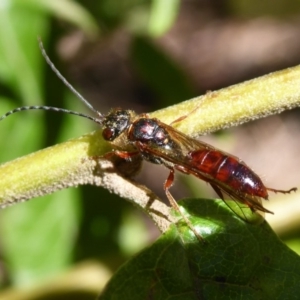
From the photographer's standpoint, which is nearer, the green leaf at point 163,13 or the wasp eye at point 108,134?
the wasp eye at point 108,134

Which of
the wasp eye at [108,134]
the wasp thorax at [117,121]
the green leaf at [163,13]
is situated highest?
the green leaf at [163,13]

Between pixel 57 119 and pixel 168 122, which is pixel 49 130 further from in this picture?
pixel 168 122

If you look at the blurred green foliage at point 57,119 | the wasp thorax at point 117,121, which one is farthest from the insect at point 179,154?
the blurred green foliage at point 57,119

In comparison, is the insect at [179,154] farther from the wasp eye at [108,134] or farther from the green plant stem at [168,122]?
the green plant stem at [168,122]

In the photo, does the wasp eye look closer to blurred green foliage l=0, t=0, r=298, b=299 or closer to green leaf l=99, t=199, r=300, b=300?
green leaf l=99, t=199, r=300, b=300

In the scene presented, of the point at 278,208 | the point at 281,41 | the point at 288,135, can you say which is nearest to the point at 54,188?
the point at 278,208

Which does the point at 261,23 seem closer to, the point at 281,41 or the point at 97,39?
the point at 281,41

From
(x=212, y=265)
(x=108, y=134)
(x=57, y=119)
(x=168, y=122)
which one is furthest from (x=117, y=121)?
(x=212, y=265)
